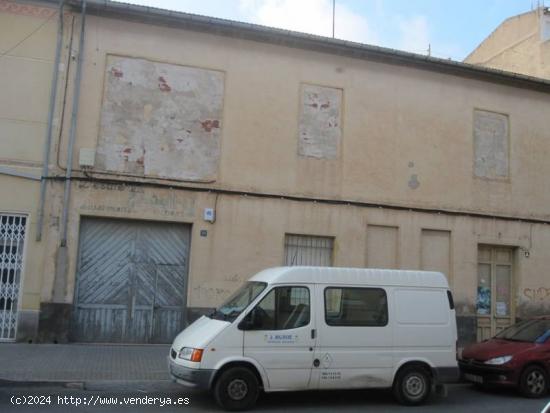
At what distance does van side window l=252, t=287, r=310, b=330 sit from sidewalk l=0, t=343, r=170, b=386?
2460 millimetres

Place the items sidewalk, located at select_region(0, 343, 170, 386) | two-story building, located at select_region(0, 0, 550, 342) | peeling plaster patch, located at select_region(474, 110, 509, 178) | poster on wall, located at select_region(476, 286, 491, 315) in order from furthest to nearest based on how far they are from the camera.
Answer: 1. peeling plaster patch, located at select_region(474, 110, 509, 178)
2. poster on wall, located at select_region(476, 286, 491, 315)
3. two-story building, located at select_region(0, 0, 550, 342)
4. sidewalk, located at select_region(0, 343, 170, 386)

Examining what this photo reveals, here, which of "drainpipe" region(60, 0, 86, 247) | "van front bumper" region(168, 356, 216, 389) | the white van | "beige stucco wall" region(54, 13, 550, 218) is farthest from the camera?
"beige stucco wall" region(54, 13, 550, 218)

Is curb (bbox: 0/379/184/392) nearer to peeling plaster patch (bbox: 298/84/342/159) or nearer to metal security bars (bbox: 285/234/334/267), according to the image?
metal security bars (bbox: 285/234/334/267)

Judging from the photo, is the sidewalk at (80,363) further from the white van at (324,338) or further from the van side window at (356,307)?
the van side window at (356,307)

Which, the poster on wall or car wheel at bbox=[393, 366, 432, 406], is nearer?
car wheel at bbox=[393, 366, 432, 406]

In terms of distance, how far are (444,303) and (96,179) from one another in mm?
7738

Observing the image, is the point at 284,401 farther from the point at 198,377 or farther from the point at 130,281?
the point at 130,281

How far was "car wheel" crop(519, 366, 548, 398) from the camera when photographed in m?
9.11

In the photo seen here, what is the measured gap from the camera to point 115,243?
1257 centimetres

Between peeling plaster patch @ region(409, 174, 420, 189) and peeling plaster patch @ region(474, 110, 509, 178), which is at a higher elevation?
peeling plaster patch @ region(474, 110, 509, 178)

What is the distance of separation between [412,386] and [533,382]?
2343 millimetres

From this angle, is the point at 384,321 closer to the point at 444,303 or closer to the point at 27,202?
the point at 444,303

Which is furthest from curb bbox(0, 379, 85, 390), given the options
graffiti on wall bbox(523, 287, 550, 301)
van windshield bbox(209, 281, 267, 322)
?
graffiti on wall bbox(523, 287, 550, 301)

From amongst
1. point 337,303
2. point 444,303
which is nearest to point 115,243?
point 337,303
